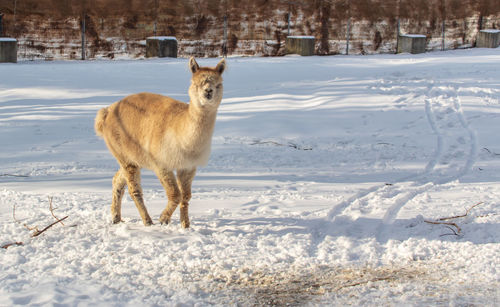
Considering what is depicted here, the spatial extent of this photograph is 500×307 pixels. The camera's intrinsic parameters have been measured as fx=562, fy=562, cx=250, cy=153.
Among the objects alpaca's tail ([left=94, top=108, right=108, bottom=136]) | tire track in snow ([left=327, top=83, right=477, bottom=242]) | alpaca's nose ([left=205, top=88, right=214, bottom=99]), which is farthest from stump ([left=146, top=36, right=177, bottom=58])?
alpaca's nose ([left=205, top=88, right=214, bottom=99])

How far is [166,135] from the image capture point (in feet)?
17.7

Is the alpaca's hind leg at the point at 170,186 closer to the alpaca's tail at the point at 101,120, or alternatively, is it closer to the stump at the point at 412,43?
the alpaca's tail at the point at 101,120

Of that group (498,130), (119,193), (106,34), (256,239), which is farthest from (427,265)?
(106,34)

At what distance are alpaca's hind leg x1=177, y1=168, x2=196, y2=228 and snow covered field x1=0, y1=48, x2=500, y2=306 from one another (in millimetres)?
121

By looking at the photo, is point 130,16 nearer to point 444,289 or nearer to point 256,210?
point 256,210

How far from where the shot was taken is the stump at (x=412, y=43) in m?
20.3

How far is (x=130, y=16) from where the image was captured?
58.7ft

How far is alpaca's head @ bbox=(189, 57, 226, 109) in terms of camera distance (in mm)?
5027

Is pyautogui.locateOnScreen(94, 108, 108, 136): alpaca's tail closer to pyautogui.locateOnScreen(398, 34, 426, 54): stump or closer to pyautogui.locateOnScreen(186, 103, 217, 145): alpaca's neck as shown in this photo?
pyautogui.locateOnScreen(186, 103, 217, 145): alpaca's neck

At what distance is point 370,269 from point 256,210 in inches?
73.3

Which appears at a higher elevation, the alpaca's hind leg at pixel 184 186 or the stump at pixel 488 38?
the stump at pixel 488 38

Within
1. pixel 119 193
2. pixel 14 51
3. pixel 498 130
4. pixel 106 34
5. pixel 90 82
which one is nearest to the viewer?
pixel 119 193

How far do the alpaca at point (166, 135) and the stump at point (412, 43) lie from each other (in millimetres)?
16355

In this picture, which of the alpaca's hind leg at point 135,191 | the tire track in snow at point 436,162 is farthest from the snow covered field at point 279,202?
the alpaca's hind leg at point 135,191
